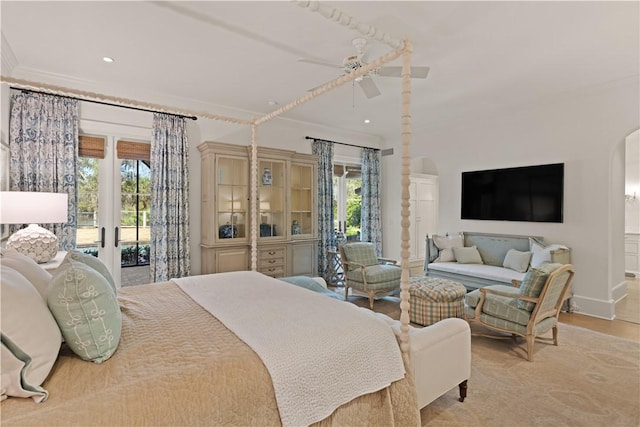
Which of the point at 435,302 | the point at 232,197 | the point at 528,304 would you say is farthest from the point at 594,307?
→ the point at 232,197

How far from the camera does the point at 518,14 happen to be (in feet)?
7.93

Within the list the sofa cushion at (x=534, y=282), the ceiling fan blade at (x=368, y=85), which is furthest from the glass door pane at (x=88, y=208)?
the sofa cushion at (x=534, y=282)

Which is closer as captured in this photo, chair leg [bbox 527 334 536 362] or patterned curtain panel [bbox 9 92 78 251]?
chair leg [bbox 527 334 536 362]

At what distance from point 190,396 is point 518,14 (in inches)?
124

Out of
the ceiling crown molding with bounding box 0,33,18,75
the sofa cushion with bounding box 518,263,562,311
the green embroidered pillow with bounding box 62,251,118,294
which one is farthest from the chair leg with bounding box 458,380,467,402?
the ceiling crown molding with bounding box 0,33,18,75

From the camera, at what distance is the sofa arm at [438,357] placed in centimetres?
182

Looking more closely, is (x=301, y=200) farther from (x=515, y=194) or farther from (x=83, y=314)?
(x=83, y=314)

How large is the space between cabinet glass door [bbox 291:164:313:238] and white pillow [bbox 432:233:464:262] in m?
2.04

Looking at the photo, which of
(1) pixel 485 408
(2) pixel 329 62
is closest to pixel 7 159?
(2) pixel 329 62

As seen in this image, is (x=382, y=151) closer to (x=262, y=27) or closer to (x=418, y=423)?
(x=262, y=27)

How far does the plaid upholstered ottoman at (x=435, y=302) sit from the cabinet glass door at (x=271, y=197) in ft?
7.08

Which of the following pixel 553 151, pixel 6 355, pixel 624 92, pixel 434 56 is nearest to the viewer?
pixel 6 355

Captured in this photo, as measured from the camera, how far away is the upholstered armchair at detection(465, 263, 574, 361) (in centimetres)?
273

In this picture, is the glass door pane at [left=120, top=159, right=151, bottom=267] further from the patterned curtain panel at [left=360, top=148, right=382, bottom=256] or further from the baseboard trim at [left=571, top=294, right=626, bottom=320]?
the baseboard trim at [left=571, top=294, right=626, bottom=320]
